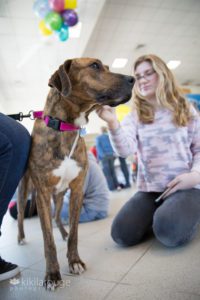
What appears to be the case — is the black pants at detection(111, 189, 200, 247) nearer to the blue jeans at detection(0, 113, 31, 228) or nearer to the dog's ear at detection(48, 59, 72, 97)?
the blue jeans at detection(0, 113, 31, 228)

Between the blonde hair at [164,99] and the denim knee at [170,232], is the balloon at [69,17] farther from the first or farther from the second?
the denim knee at [170,232]

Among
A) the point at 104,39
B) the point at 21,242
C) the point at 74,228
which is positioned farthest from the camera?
the point at 104,39

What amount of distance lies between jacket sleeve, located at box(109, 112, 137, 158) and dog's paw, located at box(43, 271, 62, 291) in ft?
2.47

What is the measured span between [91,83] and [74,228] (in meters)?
0.72

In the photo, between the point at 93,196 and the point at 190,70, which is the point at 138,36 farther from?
the point at 93,196

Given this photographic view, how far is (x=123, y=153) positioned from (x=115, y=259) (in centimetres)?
59

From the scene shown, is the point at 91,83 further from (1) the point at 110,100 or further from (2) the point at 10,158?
(2) the point at 10,158

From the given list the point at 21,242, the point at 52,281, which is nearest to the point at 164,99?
the point at 52,281

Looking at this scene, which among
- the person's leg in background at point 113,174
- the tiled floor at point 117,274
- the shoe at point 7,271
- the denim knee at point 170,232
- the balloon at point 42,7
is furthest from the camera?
the person's leg in background at point 113,174

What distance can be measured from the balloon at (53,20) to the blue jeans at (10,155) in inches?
90.6

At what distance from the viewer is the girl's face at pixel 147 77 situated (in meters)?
1.68

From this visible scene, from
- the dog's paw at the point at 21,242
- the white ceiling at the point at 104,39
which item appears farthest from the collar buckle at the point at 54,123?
the dog's paw at the point at 21,242

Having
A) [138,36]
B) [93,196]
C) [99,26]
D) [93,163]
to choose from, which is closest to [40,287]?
[93,196]

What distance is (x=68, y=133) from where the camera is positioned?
127cm
